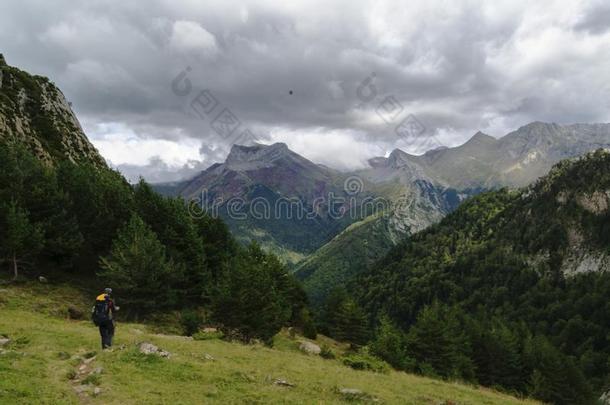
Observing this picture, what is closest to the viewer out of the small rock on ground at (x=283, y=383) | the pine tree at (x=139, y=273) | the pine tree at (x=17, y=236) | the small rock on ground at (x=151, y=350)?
the small rock on ground at (x=283, y=383)

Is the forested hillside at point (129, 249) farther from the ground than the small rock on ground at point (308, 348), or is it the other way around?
the forested hillside at point (129, 249)

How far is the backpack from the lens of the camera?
24938 mm

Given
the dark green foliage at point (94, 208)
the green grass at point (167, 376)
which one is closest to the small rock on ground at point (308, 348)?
the green grass at point (167, 376)

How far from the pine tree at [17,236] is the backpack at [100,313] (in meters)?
23.6

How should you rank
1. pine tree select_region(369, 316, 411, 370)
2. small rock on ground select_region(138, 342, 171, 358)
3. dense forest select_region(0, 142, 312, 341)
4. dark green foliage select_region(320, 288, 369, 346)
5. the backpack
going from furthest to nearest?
dark green foliage select_region(320, 288, 369, 346) → pine tree select_region(369, 316, 411, 370) → dense forest select_region(0, 142, 312, 341) → the backpack → small rock on ground select_region(138, 342, 171, 358)

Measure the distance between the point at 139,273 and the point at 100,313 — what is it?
20.6 m

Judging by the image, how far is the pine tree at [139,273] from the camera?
1754 inches

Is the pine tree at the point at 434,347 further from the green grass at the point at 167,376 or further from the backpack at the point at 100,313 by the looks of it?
the backpack at the point at 100,313

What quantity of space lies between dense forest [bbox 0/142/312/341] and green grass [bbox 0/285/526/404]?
40.5ft

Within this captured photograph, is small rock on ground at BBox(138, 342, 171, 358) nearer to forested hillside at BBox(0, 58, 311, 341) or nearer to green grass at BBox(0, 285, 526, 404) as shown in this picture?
green grass at BBox(0, 285, 526, 404)

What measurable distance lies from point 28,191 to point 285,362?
39058 millimetres

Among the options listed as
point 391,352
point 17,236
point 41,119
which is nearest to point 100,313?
point 17,236

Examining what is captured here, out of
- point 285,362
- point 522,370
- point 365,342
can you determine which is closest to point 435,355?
point 365,342

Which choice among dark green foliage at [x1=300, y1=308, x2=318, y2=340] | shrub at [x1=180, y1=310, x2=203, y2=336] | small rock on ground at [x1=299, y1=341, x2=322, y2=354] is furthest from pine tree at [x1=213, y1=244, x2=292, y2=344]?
dark green foliage at [x1=300, y1=308, x2=318, y2=340]
